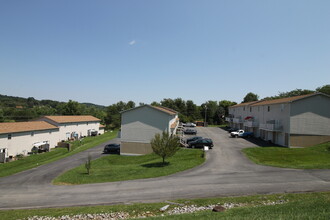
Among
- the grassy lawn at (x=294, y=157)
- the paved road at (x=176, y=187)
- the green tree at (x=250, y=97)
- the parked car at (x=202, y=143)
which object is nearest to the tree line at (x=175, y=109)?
the green tree at (x=250, y=97)

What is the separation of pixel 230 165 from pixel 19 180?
23.8 m

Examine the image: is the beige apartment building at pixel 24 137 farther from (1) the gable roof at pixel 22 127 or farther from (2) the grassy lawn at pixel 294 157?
(2) the grassy lawn at pixel 294 157

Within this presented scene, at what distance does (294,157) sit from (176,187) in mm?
18654

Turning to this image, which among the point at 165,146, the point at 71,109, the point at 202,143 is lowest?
the point at 202,143

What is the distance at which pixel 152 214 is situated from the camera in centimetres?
1273

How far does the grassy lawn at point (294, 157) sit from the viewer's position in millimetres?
23212

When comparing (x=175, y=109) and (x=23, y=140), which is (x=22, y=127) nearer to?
(x=23, y=140)

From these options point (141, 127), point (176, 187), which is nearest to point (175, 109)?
point (141, 127)

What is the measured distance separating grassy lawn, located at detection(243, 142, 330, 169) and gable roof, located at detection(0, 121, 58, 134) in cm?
3961

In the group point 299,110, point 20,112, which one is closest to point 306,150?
point 299,110

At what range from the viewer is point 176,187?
1744 cm

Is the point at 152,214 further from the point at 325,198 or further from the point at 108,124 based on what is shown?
the point at 108,124

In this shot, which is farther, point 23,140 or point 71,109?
point 71,109

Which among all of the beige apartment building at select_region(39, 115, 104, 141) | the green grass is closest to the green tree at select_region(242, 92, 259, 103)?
the beige apartment building at select_region(39, 115, 104, 141)
